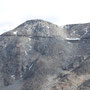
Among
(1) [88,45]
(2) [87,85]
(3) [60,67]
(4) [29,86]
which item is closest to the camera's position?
(2) [87,85]

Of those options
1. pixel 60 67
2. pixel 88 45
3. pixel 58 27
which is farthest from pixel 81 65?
pixel 58 27

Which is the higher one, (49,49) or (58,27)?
(58,27)

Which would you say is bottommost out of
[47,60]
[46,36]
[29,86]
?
[29,86]

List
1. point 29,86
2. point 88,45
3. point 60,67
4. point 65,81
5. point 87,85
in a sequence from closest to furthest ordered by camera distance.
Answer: point 87,85, point 65,81, point 29,86, point 60,67, point 88,45

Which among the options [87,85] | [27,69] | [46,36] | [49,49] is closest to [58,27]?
[46,36]

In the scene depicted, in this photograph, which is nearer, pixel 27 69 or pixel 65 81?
pixel 65 81

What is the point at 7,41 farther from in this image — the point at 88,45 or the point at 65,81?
the point at 65,81

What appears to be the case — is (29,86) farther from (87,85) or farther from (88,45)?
(88,45)
